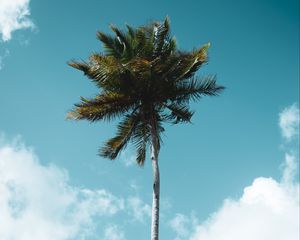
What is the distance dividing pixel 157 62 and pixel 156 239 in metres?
7.33

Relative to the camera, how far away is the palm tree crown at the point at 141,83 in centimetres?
1927

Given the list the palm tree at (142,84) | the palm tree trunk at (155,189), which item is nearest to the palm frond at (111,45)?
the palm tree at (142,84)

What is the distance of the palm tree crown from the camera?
63.2 ft

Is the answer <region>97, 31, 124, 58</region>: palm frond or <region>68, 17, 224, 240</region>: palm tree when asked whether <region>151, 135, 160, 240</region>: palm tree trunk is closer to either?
A: <region>68, 17, 224, 240</region>: palm tree

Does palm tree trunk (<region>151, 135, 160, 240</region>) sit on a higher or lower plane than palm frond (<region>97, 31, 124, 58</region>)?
lower

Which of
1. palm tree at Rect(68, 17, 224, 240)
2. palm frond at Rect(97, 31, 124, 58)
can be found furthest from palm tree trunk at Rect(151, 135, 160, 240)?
palm frond at Rect(97, 31, 124, 58)

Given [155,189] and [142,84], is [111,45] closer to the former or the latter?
[142,84]

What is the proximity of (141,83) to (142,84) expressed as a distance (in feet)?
0.20

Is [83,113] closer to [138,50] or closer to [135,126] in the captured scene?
[135,126]

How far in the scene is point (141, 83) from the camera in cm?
1939

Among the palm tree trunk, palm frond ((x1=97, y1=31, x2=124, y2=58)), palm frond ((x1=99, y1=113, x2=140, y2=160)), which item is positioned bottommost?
the palm tree trunk

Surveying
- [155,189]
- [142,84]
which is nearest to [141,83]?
[142,84]

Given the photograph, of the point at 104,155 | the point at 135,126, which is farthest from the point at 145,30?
the point at 104,155

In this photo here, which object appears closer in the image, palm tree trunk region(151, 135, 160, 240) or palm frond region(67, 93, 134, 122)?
palm tree trunk region(151, 135, 160, 240)
